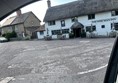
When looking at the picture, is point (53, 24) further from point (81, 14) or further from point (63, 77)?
point (63, 77)

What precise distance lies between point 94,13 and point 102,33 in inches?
160

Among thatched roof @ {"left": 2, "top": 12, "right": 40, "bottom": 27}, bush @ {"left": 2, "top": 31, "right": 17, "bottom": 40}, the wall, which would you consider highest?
thatched roof @ {"left": 2, "top": 12, "right": 40, "bottom": 27}

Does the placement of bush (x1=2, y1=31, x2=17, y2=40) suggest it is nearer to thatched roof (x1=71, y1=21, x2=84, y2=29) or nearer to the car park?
thatched roof (x1=71, y1=21, x2=84, y2=29)

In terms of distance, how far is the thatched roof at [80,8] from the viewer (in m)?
32.1

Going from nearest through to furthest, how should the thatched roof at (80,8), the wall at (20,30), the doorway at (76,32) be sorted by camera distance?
the thatched roof at (80,8) < the doorway at (76,32) < the wall at (20,30)

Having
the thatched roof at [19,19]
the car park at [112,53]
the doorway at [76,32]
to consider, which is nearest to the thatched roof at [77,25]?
the doorway at [76,32]

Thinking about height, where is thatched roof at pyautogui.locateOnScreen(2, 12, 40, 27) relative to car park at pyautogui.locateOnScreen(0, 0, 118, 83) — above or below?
above

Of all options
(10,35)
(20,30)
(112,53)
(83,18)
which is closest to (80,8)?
(83,18)

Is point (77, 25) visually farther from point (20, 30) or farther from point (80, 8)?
Result: point (20, 30)

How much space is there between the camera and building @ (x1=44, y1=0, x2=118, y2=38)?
31244 mm

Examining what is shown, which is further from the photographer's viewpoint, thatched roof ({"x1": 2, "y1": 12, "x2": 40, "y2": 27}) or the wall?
thatched roof ({"x1": 2, "y1": 12, "x2": 40, "y2": 27})

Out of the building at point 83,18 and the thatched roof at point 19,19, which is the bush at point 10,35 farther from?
the building at point 83,18

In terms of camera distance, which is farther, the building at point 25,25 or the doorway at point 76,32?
the building at point 25,25

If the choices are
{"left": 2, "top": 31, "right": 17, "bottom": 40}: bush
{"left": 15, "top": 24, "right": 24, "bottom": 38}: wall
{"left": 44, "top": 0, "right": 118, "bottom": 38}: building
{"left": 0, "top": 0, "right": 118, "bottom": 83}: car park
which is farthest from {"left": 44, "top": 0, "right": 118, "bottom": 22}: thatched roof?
{"left": 0, "top": 0, "right": 118, "bottom": 83}: car park
